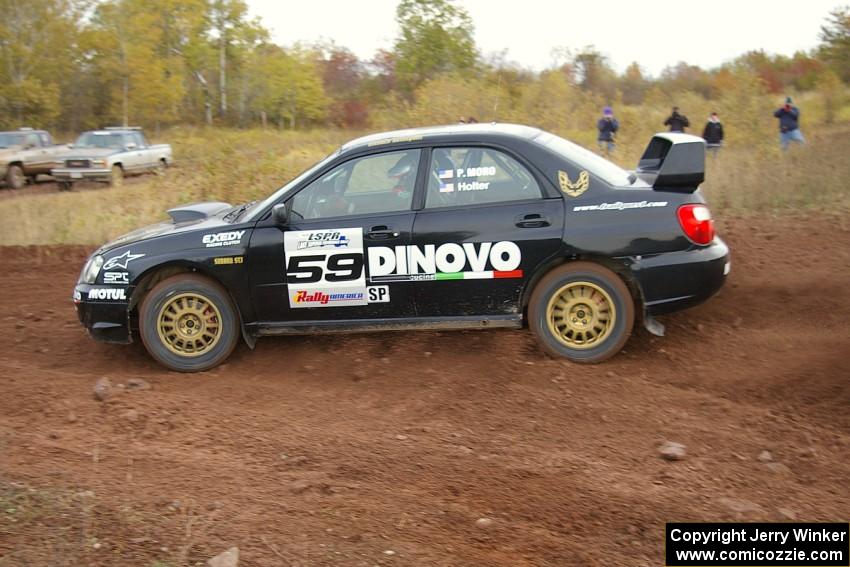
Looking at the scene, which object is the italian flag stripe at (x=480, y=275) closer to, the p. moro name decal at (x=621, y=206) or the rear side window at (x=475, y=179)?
the rear side window at (x=475, y=179)

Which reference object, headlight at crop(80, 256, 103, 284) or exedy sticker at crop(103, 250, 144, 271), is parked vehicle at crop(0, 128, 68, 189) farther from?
exedy sticker at crop(103, 250, 144, 271)

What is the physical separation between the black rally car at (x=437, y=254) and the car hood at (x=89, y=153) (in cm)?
1694

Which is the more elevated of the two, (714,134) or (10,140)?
(10,140)

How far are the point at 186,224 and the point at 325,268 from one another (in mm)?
1341

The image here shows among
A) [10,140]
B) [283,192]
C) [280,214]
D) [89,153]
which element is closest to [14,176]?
[10,140]

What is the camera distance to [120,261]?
6.08m

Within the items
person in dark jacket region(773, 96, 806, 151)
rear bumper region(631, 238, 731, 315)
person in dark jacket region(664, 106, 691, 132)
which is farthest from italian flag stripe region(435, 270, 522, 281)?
person in dark jacket region(664, 106, 691, 132)

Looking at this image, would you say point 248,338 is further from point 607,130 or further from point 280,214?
point 607,130

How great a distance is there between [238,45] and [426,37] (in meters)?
19.1

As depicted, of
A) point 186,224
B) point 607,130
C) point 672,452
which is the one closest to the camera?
point 672,452

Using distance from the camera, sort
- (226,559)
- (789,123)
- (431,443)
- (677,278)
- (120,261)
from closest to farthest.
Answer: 1. (226,559)
2. (431,443)
3. (677,278)
4. (120,261)
5. (789,123)

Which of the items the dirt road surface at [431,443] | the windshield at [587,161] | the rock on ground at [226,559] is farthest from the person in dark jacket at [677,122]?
the rock on ground at [226,559]

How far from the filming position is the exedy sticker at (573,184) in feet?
18.6

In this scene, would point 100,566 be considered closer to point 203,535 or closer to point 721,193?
point 203,535
